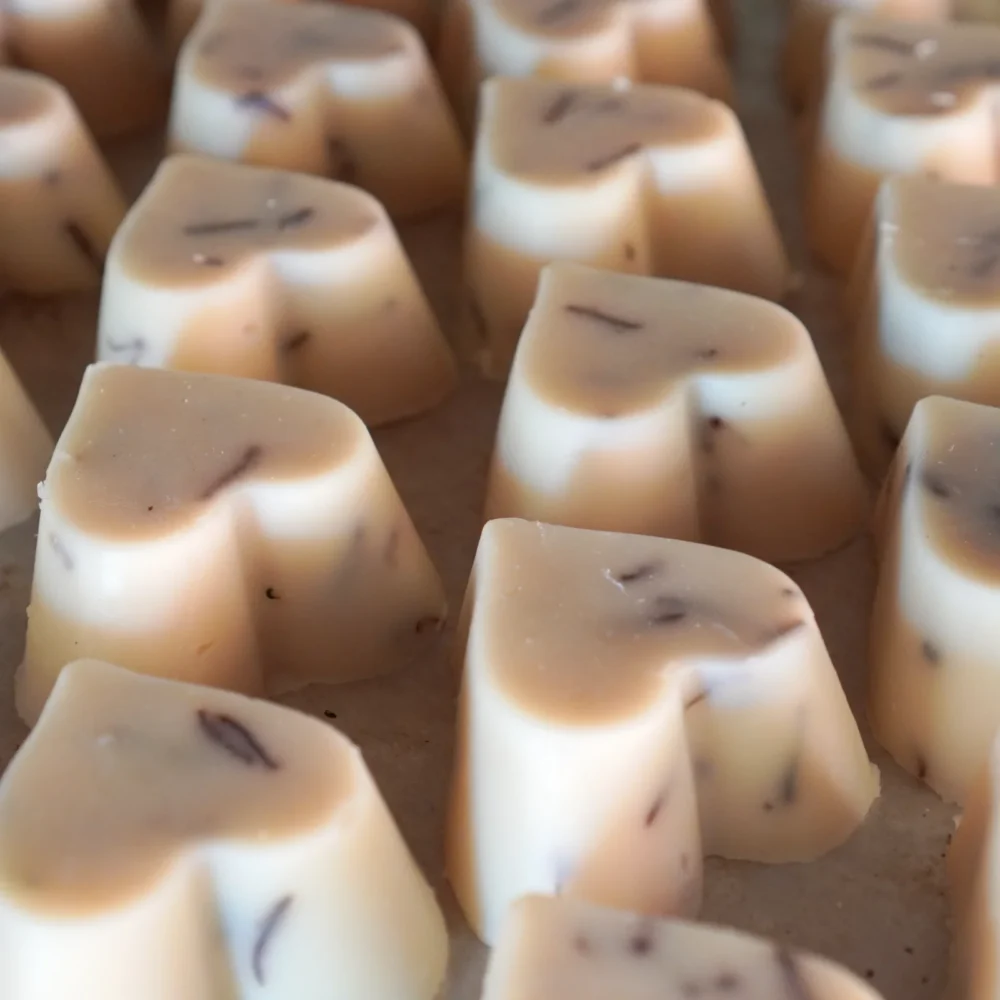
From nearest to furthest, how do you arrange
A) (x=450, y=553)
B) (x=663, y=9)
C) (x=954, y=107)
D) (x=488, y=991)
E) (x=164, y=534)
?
1. (x=488, y=991)
2. (x=164, y=534)
3. (x=450, y=553)
4. (x=954, y=107)
5. (x=663, y=9)

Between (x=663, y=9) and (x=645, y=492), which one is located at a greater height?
(x=663, y=9)

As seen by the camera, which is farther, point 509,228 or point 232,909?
point 509,228

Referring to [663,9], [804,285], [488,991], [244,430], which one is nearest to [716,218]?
[804,285]

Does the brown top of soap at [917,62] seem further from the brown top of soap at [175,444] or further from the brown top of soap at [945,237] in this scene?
the brown top of soap at [175,444]

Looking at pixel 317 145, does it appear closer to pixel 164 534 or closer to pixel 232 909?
pixel 164 534

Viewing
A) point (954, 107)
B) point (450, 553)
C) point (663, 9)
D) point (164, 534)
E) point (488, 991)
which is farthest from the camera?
point (663, 9)

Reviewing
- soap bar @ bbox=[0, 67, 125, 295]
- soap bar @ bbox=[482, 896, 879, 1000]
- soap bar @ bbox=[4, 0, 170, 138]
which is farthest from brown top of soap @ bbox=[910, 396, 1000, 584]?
soap bar @ bbox=[4, 0, 170, 138]

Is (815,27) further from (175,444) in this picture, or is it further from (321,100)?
(175,444)

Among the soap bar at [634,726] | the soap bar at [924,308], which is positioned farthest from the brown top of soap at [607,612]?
the soap bar at [924,308]
